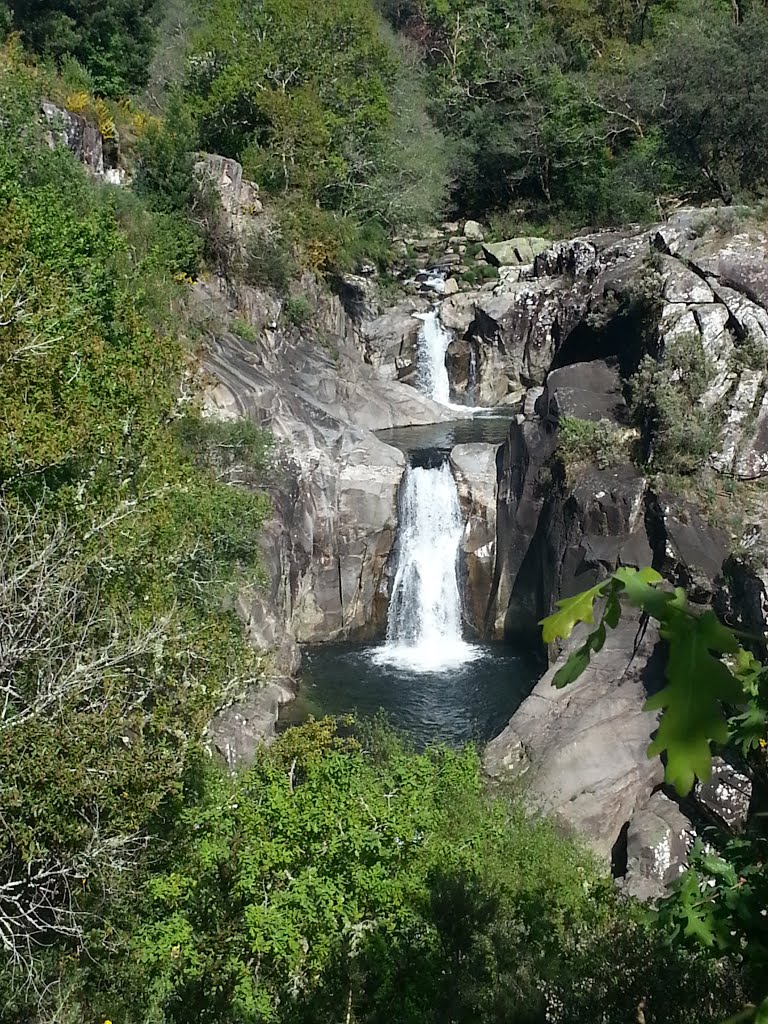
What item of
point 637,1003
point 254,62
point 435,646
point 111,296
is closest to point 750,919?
point 637,1003

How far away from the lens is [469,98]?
142 ft

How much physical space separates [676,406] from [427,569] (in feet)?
24.7

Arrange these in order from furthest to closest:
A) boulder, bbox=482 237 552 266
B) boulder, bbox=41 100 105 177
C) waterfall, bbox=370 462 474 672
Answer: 1. boulder, bbox=482 237 552 266
2. boulder, bbox=41 100 105 177
3. waterfall, bbox=370 462 474 672

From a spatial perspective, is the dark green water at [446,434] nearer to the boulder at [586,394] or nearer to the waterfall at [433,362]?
the waterfall at [433,362]

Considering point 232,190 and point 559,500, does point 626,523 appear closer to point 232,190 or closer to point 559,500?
point 559,500

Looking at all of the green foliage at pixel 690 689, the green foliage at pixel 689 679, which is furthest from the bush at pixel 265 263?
the green foliage at pixel 690 689

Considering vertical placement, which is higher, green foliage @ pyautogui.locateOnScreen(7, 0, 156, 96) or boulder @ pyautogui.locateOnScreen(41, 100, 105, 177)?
green foliage @ pyautogui.locateOnScreen(7, 0, 156, 96)

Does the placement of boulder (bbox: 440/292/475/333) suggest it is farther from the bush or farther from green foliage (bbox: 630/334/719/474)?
green foliage (bbox: 630/334/719/474)

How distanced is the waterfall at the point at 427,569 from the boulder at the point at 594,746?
5.54 m

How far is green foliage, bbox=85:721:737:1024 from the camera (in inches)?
221

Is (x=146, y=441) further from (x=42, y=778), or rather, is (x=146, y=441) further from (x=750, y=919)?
(x=750, y=919)

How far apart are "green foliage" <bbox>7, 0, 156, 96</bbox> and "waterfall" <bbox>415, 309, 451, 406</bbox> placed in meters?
15.5

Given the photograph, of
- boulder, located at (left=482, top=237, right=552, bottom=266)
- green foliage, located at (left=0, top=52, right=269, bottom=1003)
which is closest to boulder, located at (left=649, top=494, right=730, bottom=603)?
green foliage, located at (left=0, top=52, right=269, bottom=1003)

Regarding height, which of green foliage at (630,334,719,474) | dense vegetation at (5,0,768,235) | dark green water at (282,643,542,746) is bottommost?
dark green water at (282,643,542,746)
